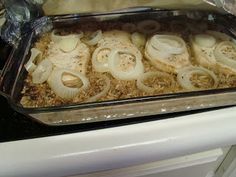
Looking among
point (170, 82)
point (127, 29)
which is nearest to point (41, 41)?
point (127, 29)

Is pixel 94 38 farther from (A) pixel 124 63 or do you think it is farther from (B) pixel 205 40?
(B) pixel 205 40

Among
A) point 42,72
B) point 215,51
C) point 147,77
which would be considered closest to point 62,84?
point 42,72

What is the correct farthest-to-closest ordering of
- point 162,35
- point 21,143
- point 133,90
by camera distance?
point 162,35
point 133,90
point 21,143

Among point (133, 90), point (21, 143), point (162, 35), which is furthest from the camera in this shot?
point (162, 35)

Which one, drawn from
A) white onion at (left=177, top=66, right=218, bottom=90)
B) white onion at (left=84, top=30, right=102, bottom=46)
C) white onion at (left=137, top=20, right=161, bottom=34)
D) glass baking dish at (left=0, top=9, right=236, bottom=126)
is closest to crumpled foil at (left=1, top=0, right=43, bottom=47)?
glass baking dish at (left=0, top=9, right=236, bottom=126)

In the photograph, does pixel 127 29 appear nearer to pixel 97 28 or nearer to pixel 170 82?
pixel 97 28
